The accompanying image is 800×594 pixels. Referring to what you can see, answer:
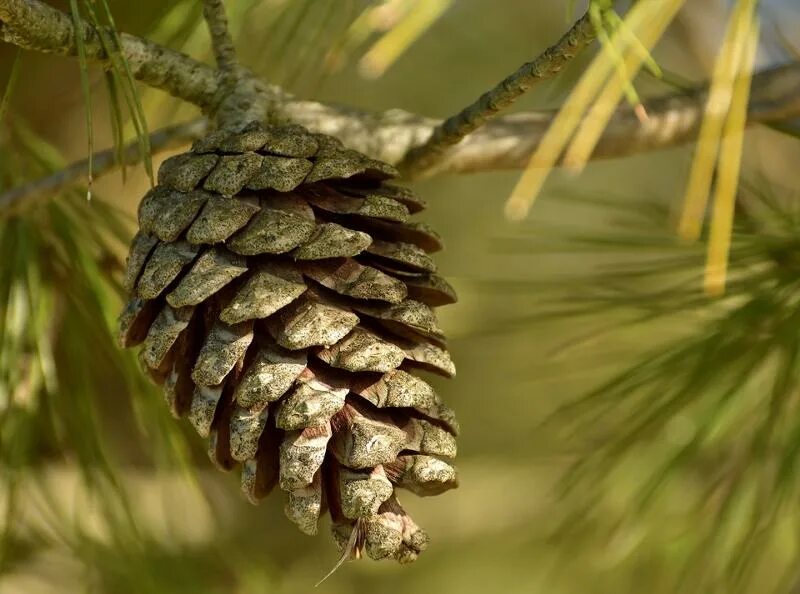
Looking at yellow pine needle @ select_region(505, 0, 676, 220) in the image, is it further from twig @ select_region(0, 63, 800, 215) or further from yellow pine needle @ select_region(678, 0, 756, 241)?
twig @ select_region(0, 63, 800, 215)

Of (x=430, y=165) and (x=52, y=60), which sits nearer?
(x=430, y=165)

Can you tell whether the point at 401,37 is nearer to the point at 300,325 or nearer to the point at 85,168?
the point at 300,325

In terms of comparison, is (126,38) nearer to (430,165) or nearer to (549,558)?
(430,165)

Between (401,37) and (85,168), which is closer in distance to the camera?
(401,37)

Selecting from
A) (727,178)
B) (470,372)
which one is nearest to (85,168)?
(727,178)

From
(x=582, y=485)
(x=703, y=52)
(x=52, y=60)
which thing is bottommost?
(x=582, y=485)

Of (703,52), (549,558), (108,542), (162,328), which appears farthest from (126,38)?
(549,558)

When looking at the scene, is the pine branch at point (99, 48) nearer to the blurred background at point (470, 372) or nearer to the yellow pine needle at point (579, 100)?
the blurred background at point (470, 372)
